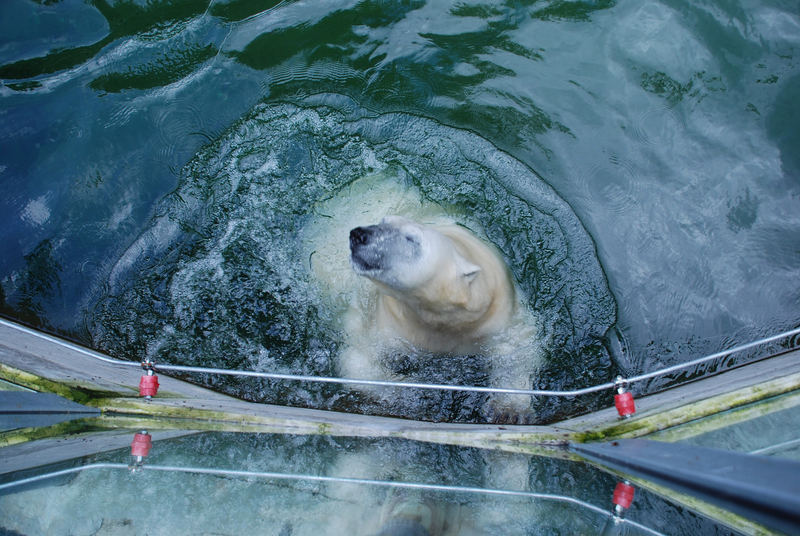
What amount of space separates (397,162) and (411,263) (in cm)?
183

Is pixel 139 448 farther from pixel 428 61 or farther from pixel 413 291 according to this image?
pixel 428 61

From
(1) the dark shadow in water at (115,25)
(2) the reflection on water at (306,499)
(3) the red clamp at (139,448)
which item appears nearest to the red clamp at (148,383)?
(3) the red clamp at (139,448)

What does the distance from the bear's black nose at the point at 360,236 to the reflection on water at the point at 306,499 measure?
3.92ft

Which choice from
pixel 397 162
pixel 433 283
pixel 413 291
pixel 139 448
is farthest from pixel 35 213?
pixel 433 283

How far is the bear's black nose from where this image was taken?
322 cm

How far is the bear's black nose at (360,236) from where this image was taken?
3.22 meters

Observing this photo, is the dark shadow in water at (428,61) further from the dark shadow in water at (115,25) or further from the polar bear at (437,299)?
the polar bear at (437,299)

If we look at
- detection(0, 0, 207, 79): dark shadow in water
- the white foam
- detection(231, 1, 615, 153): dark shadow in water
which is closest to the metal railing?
the white foam

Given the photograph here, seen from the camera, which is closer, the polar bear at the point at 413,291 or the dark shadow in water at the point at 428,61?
the polar bear at the point at 413,291

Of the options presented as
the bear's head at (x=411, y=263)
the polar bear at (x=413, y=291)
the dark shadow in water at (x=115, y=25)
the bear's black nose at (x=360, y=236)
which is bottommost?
the polar bear at (x=413, y=291)

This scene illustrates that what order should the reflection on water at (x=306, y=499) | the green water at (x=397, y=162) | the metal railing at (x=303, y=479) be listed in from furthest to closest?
the green water at (x=397, y=162) → the metal railing at (x=303, y=479) → the reflection on water at (x=306, y=499)

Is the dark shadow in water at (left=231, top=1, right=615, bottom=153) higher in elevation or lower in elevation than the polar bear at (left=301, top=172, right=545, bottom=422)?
higher

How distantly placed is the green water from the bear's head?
1052mm

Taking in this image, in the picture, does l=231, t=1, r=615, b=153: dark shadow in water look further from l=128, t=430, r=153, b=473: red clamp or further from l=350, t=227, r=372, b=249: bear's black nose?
l=128, t=430, r=153, b=473: red clamp
